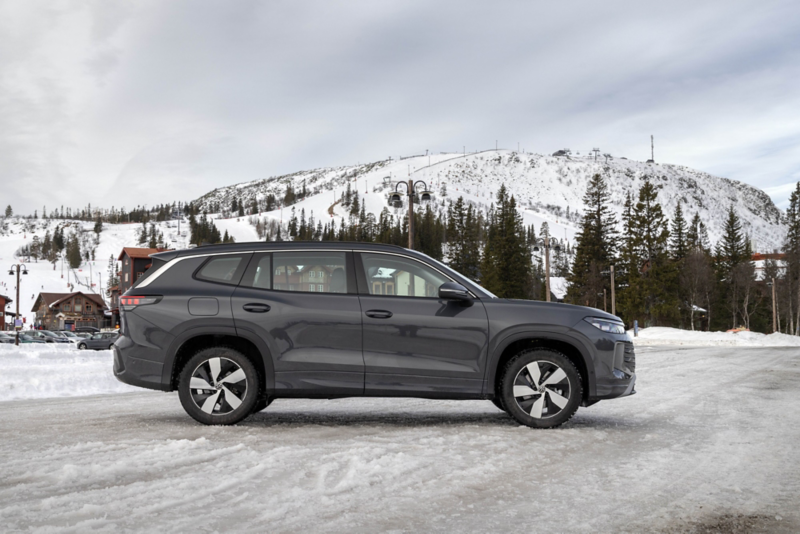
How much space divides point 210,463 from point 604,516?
2724 mm

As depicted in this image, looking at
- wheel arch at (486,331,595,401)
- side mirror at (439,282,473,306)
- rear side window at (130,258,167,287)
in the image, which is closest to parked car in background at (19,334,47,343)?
rear side window at (130,258,167,287)

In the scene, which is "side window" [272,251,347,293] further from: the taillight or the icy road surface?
the icy road surface

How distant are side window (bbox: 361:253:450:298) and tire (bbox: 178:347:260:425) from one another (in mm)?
1488

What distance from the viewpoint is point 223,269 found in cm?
683

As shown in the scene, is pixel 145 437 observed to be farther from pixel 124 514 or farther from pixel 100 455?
pixel 124 514

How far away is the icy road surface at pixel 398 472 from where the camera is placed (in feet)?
11.5

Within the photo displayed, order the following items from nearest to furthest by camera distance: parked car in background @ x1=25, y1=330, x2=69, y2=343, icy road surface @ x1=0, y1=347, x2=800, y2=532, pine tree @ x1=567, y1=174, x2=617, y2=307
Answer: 1. icy road surface @ x1=0, y1=347, x2=800, y2=532
2. parked car in background @ x1=25, y1=330, x2=69, y2=343
3. pine tree @ x1=567, y1=174, x2=617, y2=307

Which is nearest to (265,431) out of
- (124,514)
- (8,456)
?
(8,456)

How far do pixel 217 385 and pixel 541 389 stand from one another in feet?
10.4

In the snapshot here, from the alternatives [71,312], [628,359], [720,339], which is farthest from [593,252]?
[71,312]

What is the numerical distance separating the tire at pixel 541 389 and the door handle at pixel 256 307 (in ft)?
7.95

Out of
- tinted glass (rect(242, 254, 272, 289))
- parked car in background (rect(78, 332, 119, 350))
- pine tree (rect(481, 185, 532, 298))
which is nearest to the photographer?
tinted glass (rect(242, 254, 272, 289))

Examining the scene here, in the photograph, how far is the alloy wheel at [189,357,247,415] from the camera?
652 cm

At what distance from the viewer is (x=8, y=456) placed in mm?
5043
